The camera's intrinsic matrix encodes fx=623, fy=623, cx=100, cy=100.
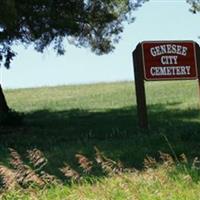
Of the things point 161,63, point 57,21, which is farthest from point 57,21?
point 161,63

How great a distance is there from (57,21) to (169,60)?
396cm

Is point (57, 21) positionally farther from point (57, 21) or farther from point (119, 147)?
point (119, 147)

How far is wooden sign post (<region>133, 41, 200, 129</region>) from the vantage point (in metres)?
14.4

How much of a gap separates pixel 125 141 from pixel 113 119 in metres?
7.43

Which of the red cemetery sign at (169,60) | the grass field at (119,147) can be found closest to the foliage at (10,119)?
the grass field at (119,147)

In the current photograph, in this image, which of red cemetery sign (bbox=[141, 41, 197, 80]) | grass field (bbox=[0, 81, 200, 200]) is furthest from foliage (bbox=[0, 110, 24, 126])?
red cemetery sign (bbox=[141, 41, 197, 80])

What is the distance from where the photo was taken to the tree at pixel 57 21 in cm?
1627

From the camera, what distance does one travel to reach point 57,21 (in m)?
17.1

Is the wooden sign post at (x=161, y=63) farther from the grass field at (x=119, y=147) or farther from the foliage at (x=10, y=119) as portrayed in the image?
the foliage at (x=10, y=119)

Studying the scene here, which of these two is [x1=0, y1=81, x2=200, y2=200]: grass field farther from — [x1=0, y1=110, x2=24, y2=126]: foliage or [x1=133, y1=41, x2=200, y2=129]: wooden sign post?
[x1=133, y1=41, x2=200, y2=129]: wooden sign post

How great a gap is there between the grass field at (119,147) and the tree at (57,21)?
106 inches

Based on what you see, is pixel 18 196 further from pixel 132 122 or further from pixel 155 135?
pixel 132 122

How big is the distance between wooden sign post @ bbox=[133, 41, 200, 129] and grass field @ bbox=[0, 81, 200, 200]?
93 cm

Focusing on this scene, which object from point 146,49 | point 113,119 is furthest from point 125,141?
point 113,119
